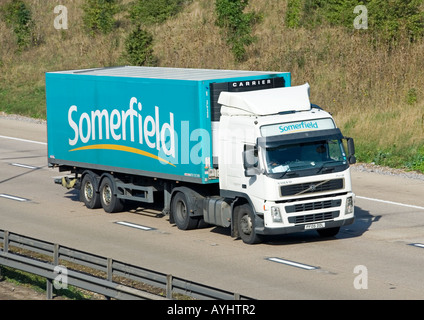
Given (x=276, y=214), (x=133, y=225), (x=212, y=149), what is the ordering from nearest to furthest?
(x=276, y=214) < (x=212, y=149) < (x=133, y=225)

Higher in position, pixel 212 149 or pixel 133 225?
pixel 212 149

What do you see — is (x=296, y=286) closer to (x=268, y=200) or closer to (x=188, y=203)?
(x=268, y=200)

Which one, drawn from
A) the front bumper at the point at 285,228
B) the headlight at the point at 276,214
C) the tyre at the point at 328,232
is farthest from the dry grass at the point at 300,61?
the headlight at the point at 276,214

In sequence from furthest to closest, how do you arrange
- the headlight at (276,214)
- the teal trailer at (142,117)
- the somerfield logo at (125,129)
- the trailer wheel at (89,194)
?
the trailer wheel at (89,194), the somerfield logo at (125,129), the teal trailer at (142,117), the headlight at (276,214)

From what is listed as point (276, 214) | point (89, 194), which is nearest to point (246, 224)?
point (276, 214)

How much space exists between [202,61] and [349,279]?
28.0 meters

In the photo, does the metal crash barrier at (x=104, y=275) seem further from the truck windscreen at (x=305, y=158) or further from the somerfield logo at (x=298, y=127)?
the somerfield logo at (x=298, y=127)

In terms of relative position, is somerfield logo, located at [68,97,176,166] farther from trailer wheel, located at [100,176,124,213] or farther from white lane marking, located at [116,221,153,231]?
white lane marking, located at [116,221,153,231]

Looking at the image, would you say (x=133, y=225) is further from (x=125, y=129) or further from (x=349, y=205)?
(x=349, y=205)

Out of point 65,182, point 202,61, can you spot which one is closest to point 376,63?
point 202,61

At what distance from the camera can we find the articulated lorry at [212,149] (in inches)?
Result: 729

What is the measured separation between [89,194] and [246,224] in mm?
6226

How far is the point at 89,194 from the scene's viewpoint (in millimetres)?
24094

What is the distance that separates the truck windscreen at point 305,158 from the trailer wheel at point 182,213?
2867 mm
